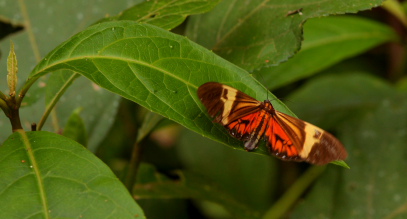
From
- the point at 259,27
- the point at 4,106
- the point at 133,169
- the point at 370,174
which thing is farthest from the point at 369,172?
the point at 4,106

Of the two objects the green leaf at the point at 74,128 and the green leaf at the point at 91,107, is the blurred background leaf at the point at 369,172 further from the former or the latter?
the green leaf at the point at 74,128

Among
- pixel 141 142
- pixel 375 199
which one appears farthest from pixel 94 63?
pixel 375 199

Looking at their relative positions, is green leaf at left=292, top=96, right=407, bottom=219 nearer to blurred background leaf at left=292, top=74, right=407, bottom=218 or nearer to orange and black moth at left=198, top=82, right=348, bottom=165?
blurred background leaf at left=292, top=74, right=407, bottom=218

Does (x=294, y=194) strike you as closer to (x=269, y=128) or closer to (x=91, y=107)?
(x=91, y=107)

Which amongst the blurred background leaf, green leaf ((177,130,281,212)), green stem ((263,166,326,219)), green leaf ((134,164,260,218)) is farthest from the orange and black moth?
green leaf ((177,130,281,212))

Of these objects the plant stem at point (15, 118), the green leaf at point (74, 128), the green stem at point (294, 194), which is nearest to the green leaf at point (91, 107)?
the green leaf at point (74, 128)

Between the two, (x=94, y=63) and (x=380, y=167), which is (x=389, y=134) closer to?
(x=380, y=167)

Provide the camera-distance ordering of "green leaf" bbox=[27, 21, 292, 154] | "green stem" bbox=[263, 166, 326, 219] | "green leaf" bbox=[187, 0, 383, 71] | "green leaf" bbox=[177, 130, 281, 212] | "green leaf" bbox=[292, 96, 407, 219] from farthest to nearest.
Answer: "green leaf" bbox=[177, 130, 281, 212] < "green stem" bbox=[263, 166, 326, 219] < "green leaf" bbox=[292, 96, 407, 219] < "green leaf" bbox=[187, 0, 383, 71] < "green leaf" bbox=[27, 21, 292, 154]
